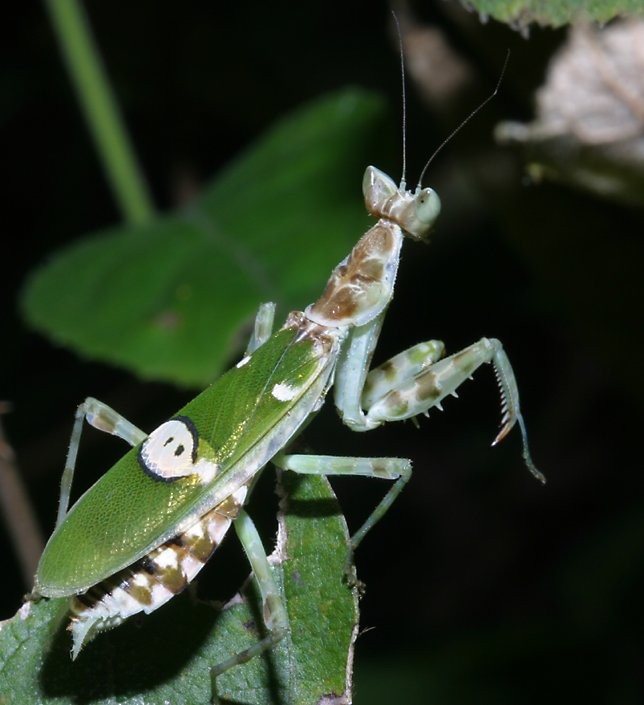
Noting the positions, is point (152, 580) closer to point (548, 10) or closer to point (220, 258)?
point (548, 10)

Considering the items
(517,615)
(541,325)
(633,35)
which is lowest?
(517,615)

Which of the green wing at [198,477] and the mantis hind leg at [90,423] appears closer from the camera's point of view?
the green wing at [198,477]

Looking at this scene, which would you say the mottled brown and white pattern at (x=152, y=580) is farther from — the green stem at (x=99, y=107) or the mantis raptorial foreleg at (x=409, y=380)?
the green stem at (x=99, y=107)

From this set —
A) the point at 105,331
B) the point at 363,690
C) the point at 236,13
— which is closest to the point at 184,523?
the point at 105,331

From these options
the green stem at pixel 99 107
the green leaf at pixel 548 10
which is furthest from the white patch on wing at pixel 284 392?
the green stem at pixel 99 107

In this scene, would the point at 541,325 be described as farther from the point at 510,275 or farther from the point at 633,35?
the point at 633,35

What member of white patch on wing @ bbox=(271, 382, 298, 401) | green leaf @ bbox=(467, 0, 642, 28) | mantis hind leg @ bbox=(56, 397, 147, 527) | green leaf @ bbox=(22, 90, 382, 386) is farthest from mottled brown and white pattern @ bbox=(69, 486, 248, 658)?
green leaf @ bbox=(467, 0, 642, 28)

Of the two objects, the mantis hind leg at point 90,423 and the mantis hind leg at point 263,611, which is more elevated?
the mantis hind leg at point 90,423
